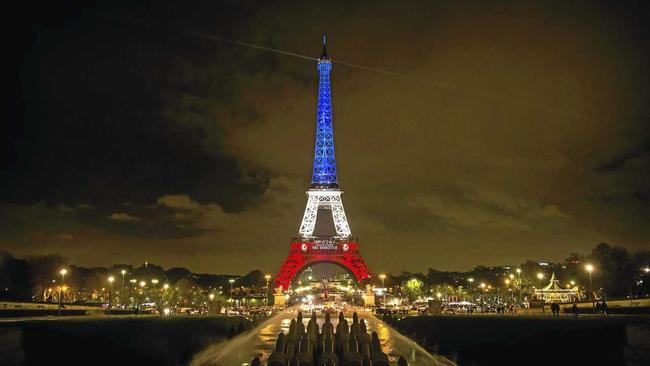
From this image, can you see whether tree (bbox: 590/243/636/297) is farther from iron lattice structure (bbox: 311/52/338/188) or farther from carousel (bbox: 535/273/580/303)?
iron lattice structure (bbox: 311/52/338/188)

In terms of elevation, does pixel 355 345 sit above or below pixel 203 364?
above

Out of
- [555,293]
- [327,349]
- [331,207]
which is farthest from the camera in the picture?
[331,207]

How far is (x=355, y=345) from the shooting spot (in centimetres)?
1956

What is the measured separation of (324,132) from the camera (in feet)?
418

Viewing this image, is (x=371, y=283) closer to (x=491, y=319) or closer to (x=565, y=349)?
(x=491, y=319)

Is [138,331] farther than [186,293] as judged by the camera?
No

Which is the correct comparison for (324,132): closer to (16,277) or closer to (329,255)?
(329,255)

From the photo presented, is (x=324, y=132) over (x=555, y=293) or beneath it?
over

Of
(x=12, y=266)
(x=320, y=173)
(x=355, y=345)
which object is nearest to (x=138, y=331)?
(x=355, y=345)

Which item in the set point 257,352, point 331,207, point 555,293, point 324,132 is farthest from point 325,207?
point 257,352

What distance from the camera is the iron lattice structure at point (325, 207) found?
391 ft

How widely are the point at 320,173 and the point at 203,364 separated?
324 feet

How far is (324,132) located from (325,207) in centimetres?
1821

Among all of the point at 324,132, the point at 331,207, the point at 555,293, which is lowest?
the point at 555,293
